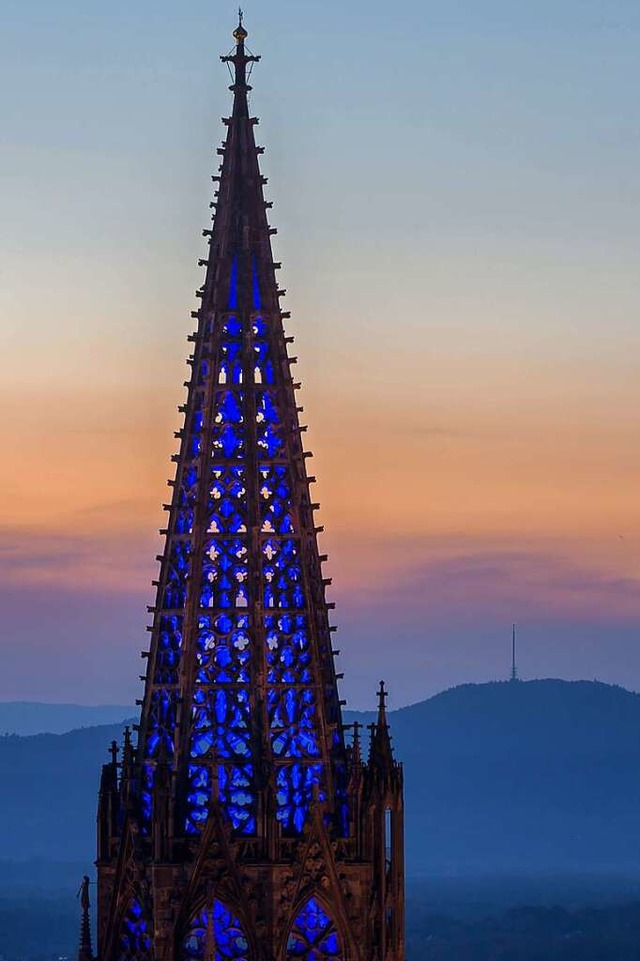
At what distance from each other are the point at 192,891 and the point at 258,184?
17.4 m

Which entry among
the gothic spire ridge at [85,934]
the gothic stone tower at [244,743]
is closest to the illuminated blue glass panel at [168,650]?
the gothic stone tower at [244,743]

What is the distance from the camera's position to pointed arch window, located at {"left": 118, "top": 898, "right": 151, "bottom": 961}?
217 feet

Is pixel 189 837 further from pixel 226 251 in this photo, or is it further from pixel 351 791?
pixel 226 251

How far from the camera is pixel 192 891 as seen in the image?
65125 mm

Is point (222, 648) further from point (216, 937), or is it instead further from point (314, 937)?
point (314, 937)

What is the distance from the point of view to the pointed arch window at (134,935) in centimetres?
6600

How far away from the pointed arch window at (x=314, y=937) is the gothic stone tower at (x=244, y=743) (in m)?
0.03

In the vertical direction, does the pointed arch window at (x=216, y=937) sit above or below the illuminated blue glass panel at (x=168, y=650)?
below

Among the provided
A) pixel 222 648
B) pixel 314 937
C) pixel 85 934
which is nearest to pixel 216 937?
pixel 314 937

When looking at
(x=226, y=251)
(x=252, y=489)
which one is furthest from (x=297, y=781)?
(x=226, y=251)

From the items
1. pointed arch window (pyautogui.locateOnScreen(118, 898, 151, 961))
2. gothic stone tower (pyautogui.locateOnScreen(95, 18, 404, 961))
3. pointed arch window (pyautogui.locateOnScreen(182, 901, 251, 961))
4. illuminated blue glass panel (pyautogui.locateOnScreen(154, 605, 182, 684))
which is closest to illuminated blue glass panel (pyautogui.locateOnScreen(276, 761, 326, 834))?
gothic stone tower (pyautogui.locateOnScreen(95, 18, 404, 961))

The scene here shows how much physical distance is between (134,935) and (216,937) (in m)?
2.40

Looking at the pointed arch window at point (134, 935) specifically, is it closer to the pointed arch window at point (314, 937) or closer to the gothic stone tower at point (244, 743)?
the gothic stone tower at point (244, 743)

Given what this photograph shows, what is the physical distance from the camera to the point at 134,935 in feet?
218
